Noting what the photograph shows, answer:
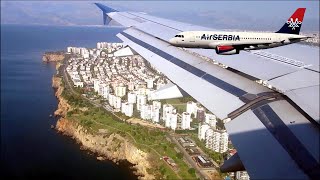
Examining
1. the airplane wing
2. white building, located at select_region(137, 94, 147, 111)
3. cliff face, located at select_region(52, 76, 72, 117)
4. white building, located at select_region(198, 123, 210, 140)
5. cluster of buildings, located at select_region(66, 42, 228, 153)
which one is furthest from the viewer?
white building, located at select_region(137, 94, 147, 111)

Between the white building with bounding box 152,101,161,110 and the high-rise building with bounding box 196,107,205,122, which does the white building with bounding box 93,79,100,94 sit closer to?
the white building with bounding box 152,101,161,110

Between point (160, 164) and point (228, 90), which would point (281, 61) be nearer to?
point (228, 90)

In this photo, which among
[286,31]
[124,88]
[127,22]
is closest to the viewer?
[286,31]

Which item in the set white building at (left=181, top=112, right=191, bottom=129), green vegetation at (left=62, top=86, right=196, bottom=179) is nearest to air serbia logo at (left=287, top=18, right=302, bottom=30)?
green vegetation at (left=62, top=86, right=196, bottom=179)

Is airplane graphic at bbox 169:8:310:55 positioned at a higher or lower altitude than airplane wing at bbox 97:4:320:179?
higher

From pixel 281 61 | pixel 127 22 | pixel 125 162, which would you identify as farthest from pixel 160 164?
pixel 281 61

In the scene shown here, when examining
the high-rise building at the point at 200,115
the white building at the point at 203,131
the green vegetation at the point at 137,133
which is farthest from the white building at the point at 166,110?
the white building at the point at 203,131
